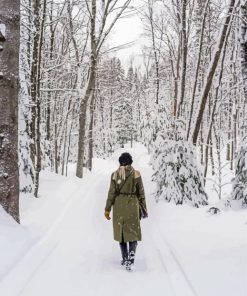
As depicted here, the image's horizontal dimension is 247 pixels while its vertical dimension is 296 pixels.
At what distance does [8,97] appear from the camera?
7.82 metres

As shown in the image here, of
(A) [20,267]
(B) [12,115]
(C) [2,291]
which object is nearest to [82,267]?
(A) [20,267]

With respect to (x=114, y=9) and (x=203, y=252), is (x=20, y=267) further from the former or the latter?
(x=114, y=9)

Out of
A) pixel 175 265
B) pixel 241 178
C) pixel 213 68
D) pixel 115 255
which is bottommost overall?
pixel 115 255

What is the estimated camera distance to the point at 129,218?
22.8ft

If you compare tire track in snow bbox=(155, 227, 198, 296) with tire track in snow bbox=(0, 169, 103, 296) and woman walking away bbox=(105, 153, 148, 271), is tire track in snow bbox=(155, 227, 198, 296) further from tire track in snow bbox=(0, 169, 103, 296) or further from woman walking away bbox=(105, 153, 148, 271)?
tire track in snow bbox=(0, 169, 103, 296)

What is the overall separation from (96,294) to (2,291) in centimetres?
121

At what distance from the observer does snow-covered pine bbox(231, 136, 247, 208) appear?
10.7 meters

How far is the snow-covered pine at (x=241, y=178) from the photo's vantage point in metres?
10.7

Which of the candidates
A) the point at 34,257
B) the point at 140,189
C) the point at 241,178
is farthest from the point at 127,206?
the point at 241,178

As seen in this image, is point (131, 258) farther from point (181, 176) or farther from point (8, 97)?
point (181, 176)

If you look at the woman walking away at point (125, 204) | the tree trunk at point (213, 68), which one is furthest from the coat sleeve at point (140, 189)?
the tree trunk at point (213, 68)

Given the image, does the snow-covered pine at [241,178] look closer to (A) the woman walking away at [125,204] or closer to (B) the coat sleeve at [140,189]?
(B) the coat sleeve at [140,189]

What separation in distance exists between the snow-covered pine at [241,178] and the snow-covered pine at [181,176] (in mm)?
1689

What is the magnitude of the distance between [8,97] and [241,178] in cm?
644
